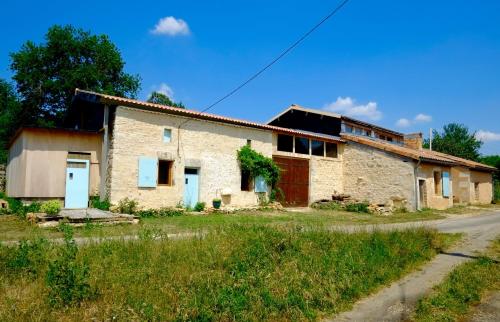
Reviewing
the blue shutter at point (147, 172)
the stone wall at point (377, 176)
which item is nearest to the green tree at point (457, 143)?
the stone wall at point (377, 176)

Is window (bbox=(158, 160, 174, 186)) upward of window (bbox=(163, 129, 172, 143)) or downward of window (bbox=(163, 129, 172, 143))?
downward

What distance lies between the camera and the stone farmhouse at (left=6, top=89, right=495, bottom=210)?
44.7 ft

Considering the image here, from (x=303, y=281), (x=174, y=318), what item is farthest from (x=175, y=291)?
(x=303, y=281)

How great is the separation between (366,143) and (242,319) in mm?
18291

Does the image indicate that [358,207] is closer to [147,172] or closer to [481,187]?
[147,172]

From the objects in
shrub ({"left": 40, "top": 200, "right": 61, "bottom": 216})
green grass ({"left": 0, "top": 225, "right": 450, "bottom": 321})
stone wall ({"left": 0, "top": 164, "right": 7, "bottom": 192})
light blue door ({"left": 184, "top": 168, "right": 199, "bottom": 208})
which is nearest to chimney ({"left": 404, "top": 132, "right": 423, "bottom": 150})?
light blue door ({"left": 184, "top": 168, "right": 199, "bottom": 208})

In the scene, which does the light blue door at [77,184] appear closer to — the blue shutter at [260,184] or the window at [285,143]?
the blue shutter at [260,184]

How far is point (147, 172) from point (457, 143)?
45615 mm

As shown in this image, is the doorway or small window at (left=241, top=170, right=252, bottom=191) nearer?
small window at (left=241, top=170, right=252, bottom=191)

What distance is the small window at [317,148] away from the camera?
20.5 meters

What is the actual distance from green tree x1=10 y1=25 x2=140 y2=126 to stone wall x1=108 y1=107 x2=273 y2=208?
18.2 m

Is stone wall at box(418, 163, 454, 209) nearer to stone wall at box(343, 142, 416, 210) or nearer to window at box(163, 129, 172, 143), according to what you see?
stone wall at box(343, 142, 416, 210)

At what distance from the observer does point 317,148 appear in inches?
818

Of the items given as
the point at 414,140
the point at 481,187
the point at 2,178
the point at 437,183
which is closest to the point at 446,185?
the point at 437,183
